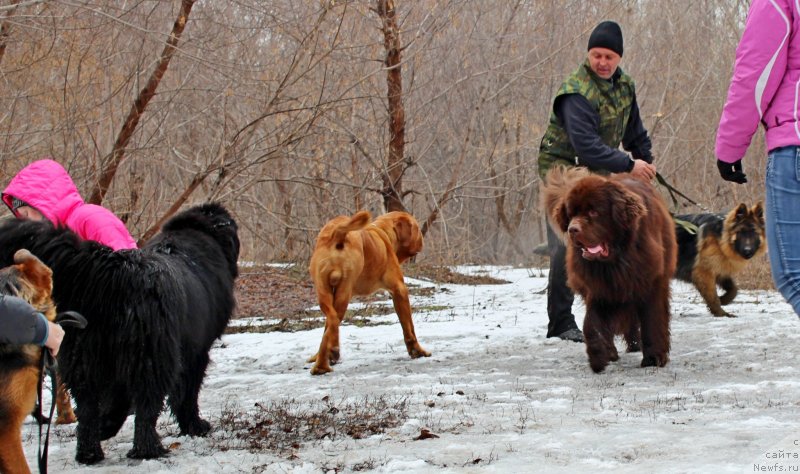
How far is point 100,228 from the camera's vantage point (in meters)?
5.59

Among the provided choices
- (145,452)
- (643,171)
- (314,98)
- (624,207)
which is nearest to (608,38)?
(643,171)

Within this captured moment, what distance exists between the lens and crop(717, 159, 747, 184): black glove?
3.89 metres

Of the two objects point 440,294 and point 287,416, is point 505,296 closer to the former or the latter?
point 440,294

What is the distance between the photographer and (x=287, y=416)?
16.7ft

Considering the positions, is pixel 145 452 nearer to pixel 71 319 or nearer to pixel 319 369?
pixel 71 319

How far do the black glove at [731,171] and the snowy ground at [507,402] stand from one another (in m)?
1.25

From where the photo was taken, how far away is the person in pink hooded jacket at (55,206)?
5.63 m

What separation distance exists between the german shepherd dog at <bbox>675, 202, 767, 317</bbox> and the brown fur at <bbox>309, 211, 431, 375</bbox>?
396cm

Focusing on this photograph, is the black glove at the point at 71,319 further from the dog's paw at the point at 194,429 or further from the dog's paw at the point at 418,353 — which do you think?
the dog's paw at the point at 418,353

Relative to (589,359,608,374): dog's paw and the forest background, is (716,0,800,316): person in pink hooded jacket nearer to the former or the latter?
(589,359,608,374): dog's paw

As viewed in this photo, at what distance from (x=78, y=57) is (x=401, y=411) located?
24.3 feet

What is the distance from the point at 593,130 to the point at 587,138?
0.17 metres

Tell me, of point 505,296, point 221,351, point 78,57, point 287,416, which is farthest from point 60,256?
point 505,296

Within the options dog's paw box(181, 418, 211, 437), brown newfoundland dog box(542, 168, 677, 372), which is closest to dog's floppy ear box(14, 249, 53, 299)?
dog's paw box(181, 418, 211, 437)
